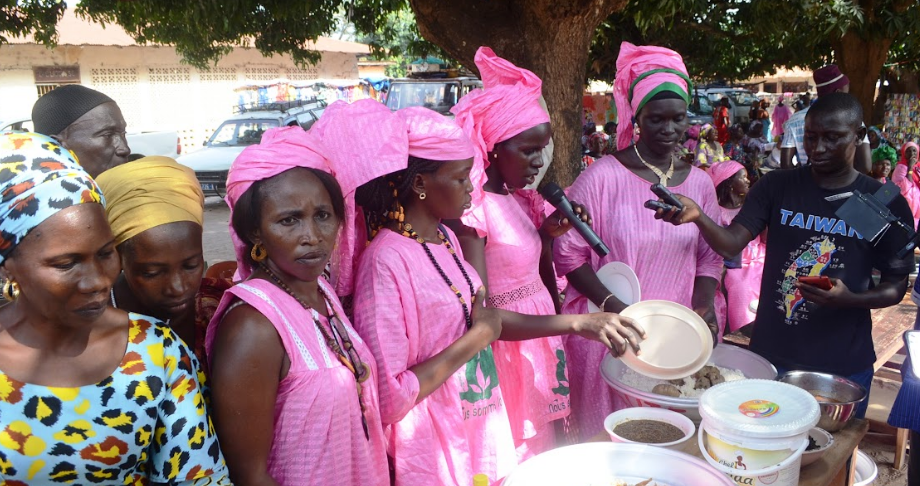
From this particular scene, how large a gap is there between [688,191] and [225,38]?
5279 mm

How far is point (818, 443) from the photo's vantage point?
73.4 inches

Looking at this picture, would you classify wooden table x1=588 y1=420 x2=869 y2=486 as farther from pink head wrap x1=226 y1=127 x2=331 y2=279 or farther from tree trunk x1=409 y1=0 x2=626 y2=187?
tree trunk x1=409 y1=0 x2=626 y2=187

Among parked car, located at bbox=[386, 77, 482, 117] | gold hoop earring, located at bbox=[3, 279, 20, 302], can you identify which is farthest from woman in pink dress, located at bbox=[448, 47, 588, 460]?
parked car, located at bbox=[386, 77, 482, 117]

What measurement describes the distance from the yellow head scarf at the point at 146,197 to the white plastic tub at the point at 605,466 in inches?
40.7

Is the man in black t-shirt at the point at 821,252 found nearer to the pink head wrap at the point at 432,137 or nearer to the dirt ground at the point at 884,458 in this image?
the pink head wrap at the point at 432,137

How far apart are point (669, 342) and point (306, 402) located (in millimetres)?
1101

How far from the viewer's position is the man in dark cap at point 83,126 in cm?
260

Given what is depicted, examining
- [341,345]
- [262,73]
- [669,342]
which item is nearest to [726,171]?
[669,342]

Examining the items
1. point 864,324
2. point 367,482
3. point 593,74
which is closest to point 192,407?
point 367,482

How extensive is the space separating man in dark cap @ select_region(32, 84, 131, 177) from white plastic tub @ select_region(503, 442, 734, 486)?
203 cm

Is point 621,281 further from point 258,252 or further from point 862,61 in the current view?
point 862,61

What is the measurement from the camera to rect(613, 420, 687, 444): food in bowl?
182 centimetres

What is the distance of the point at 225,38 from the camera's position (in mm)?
6531

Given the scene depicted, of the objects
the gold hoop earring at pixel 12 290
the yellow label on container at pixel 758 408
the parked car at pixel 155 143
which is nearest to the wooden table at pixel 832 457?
the yellow label on container at pixel 758 408
